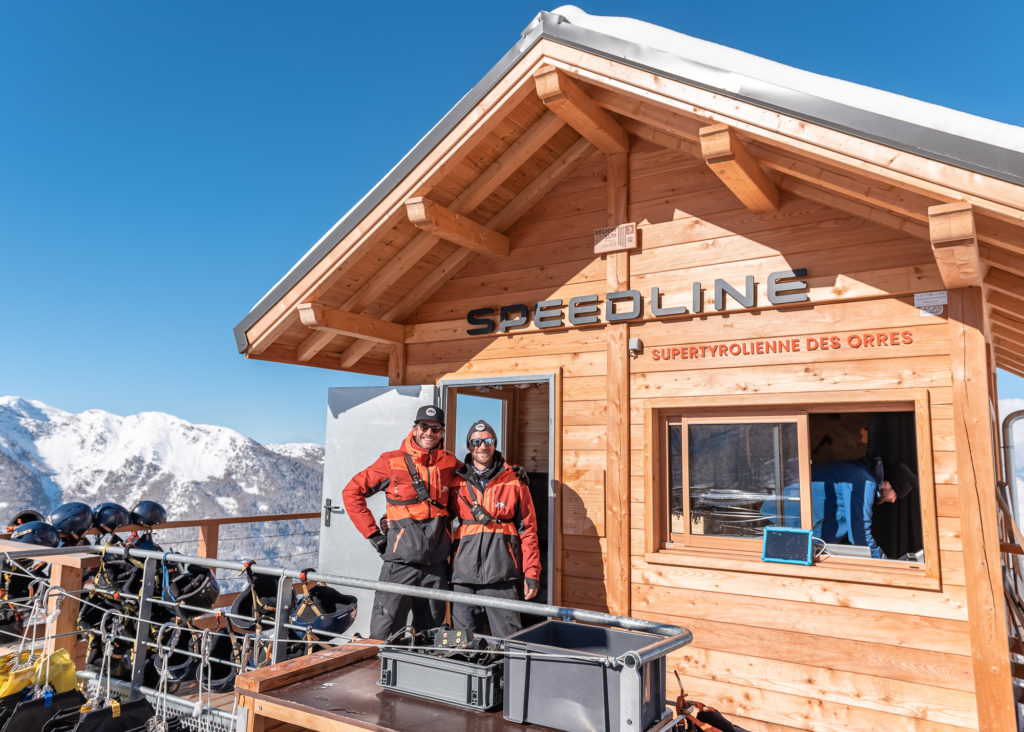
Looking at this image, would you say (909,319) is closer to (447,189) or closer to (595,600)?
(595,600)

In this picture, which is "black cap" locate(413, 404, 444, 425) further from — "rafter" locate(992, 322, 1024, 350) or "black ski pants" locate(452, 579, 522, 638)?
"rafter" locate(992, 322, 1024, 350)

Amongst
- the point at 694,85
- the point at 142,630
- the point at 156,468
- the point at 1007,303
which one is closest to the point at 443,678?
the point at 142,630

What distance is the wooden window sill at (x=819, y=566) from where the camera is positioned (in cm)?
417

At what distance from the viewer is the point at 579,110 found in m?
→ 4.93

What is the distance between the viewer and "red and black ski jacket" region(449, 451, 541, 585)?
475cm

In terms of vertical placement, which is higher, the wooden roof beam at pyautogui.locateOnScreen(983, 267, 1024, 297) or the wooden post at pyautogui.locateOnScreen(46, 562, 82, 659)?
the wooden roof beam at pyautogui.locateOnScreen(983, 267, 1024, 297)

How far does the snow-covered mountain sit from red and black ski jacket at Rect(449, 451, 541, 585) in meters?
Result: 71.6

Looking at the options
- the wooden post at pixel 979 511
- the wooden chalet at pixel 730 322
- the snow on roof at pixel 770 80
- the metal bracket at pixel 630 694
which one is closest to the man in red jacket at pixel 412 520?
the wooden chalet at pixel 730 322

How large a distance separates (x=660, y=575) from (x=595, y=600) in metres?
0.62

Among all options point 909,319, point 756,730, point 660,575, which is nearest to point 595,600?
point 660,575

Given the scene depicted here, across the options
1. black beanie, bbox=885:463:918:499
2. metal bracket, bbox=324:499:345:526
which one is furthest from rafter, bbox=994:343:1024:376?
metal bracket, bbox=324:499:345:526

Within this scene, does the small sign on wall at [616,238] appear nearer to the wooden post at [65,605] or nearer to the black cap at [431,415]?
the black cap at [431,415]

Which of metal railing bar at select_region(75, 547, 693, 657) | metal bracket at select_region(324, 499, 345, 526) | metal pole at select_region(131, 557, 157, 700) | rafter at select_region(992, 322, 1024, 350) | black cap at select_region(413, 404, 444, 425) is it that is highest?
rafter at select_region(992, 322, 1024, 350)

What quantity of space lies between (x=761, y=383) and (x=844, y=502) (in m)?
1.02
